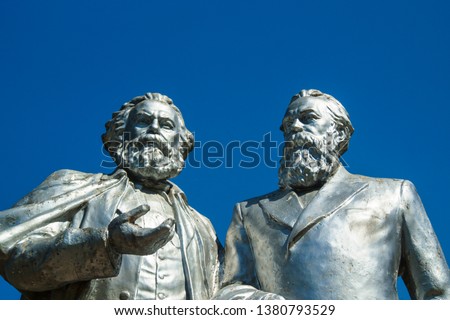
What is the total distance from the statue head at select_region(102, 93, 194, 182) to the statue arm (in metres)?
1.57

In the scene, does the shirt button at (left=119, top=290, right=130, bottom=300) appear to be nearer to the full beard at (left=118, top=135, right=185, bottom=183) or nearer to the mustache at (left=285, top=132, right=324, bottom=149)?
the full beard at (left=118, top=135, right=185, bottom=183)

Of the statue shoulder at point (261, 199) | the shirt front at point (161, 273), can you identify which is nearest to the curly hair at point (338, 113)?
the statue shoulder at point (261, 199)

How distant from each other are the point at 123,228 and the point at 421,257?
10.3ft

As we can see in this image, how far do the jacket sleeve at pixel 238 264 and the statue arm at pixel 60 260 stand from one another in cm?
129

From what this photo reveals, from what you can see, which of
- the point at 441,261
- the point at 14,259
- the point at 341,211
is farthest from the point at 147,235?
the point at 441,261

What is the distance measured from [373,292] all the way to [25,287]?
3398 millimetres

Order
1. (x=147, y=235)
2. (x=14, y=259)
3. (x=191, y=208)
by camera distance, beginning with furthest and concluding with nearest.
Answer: (x=191, y=208), (x=14, y=259), (x=147, y=235)

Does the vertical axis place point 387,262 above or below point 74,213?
below

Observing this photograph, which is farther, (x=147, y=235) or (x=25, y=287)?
(x=25, y=287)

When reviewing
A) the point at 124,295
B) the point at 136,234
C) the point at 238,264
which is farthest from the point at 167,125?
the point at 136,234

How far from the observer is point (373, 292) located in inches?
439

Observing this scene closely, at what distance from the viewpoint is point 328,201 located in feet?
38.6

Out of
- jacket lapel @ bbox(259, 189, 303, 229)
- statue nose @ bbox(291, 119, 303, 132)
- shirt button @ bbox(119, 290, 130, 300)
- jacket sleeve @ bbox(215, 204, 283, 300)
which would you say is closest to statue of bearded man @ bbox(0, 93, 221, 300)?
shirt button @ bbox(119, 290, 130, 300)

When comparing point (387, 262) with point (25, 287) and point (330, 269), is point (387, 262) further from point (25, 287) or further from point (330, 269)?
point (25, 287)
